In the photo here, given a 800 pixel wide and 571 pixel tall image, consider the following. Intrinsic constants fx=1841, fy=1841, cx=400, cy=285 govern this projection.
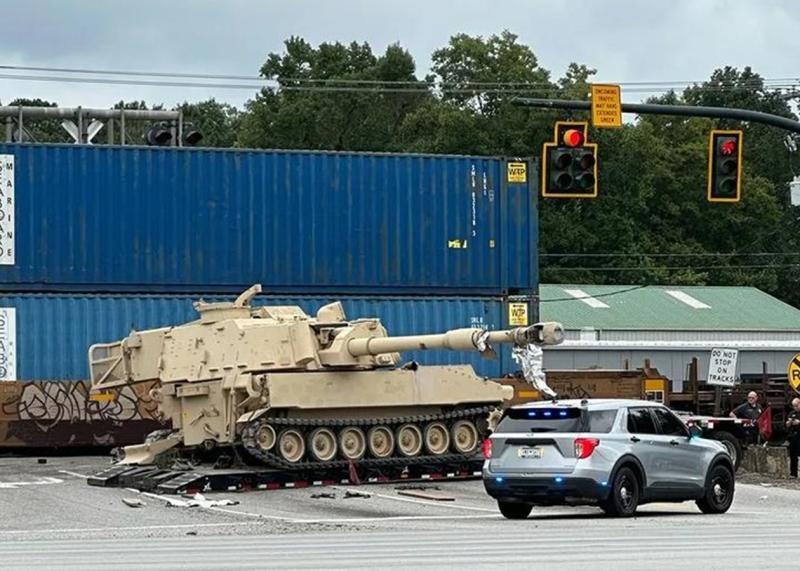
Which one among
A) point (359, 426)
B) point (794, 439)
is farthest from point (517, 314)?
point (359, 426)

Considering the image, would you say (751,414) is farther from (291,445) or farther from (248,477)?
(248,477)

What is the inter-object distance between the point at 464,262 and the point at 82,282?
7482 millimetres

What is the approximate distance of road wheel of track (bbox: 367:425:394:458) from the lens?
2808cm

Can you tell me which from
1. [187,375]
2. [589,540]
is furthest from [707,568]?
[187,375]

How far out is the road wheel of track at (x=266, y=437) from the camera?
2706 cm

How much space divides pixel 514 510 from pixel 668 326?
47.4 metres

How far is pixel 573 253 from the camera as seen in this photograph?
264 feet

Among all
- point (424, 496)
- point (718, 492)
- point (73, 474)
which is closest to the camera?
point (718, 492)

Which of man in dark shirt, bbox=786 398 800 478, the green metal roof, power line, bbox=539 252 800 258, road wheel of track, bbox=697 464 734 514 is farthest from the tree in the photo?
road wheel of track, bbox=697 464 734 514

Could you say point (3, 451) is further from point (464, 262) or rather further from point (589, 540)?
point (589, 540)

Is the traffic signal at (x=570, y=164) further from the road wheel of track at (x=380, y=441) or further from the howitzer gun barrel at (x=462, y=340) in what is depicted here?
the road wheel of track at (x=380, y=441)

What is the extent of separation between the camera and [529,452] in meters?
21.3

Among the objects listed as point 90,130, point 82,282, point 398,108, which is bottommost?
point 82,282

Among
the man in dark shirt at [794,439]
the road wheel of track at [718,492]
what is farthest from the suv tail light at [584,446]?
the man in dark shirt at [794,439]
